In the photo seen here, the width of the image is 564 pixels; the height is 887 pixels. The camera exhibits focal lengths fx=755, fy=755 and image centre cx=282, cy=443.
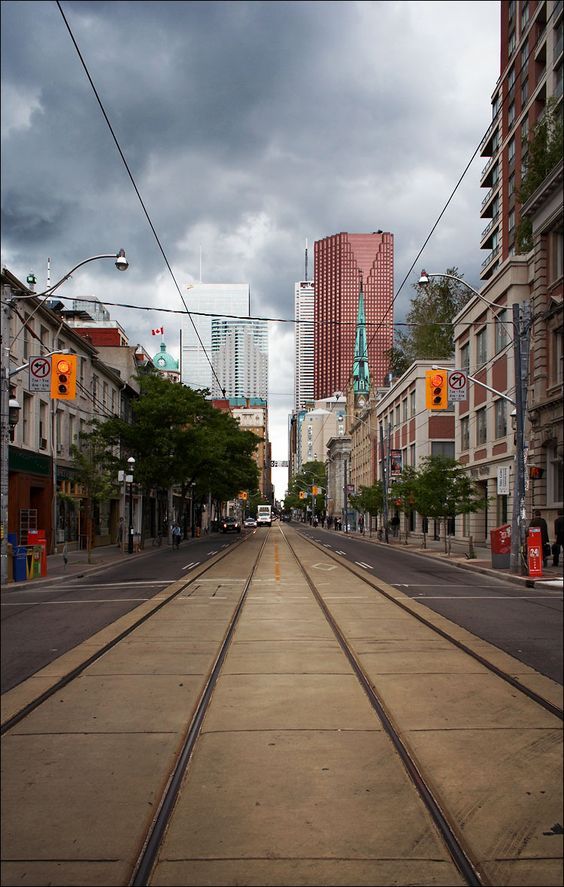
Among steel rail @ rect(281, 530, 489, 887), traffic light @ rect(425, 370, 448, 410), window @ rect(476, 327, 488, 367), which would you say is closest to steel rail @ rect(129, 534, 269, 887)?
steel rail @ rect(281, 530, 489, 887)

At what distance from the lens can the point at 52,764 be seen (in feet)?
13.6

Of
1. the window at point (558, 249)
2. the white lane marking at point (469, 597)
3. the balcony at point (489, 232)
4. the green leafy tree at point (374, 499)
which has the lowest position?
the white lane marking at point (469, 597)

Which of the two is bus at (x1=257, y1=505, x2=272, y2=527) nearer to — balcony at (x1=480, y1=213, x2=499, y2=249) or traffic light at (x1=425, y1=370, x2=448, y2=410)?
balcony at (x1=480, y1=213, x2=499, y2=249)

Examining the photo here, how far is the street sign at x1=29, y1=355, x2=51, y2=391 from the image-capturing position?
20.3 m

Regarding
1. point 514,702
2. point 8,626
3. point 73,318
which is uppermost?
point 73,318

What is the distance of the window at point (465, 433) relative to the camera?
4681 centimetres

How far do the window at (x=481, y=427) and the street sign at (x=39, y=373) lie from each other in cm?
2801

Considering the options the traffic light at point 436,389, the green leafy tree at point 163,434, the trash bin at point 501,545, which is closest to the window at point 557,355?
the traffic light at point 436,389

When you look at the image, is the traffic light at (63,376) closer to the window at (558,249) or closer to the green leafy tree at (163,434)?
the window at (558,249)

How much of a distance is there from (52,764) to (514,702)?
270 centimetres

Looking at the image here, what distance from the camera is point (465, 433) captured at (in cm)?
4762

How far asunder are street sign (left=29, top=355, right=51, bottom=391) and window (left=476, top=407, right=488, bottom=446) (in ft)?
91.9

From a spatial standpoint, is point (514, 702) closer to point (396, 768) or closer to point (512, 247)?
point (396, 768)

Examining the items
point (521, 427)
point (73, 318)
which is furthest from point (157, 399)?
point (521, 427)
